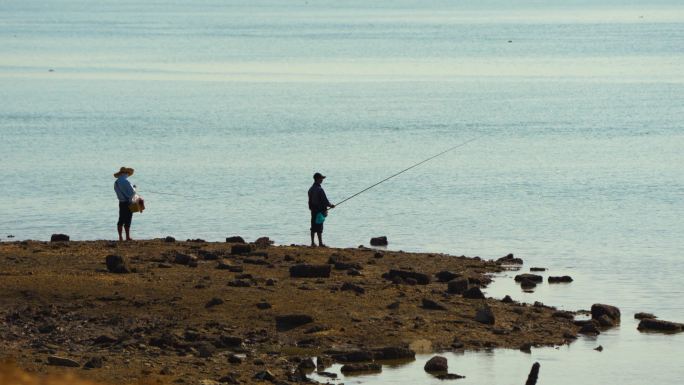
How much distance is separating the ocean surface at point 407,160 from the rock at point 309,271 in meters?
3.39

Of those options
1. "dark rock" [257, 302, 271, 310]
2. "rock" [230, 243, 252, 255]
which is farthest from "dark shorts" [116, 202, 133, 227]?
"dark rock" [257, 302, 271, 310]

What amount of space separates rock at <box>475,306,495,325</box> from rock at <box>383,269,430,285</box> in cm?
276

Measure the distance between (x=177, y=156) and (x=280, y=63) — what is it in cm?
5747

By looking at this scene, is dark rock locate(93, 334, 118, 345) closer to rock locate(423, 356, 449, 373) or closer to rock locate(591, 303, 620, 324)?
rock locate(423, 356, 449, 373)

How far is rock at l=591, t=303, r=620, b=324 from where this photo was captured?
73.8 ft

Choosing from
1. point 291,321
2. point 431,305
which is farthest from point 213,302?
point 431,305

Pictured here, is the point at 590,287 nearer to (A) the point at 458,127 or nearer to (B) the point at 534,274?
(B) the point at 534,274

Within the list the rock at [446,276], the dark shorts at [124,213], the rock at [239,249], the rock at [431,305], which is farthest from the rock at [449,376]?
the dark shorts at [124,213]

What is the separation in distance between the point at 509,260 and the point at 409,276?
17.8 ft

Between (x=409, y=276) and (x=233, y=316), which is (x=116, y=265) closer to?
(x=233, y=316)

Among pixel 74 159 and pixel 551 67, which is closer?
pixel 74 159

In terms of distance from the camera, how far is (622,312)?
23.7 m

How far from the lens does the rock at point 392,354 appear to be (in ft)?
63.5

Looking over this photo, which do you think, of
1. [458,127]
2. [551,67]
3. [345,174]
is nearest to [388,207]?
[345,174]
